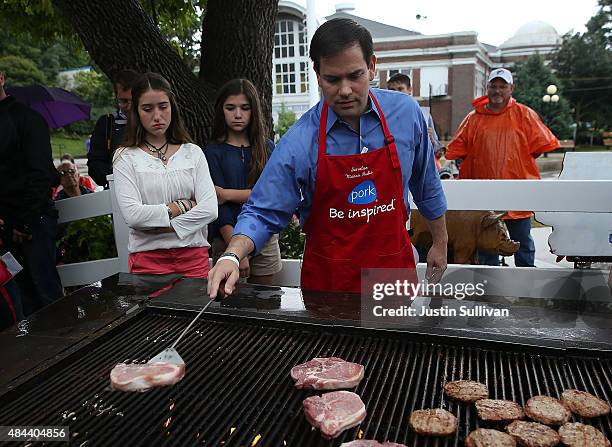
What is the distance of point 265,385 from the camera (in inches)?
66.2

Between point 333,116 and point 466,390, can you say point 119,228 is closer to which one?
point 333,116

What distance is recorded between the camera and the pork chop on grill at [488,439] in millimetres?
1339

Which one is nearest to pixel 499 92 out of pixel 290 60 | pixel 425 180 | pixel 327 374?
pixel 425 180

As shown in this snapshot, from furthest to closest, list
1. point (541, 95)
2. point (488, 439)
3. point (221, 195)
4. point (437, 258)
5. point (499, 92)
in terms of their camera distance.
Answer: point (541, 95), point (499, 92), point (221, 195), point (437, 258), point (488, 439)

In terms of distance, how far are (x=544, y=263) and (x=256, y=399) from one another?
598 centimetres

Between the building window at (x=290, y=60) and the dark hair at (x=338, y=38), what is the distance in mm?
45077

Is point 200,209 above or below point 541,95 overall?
below

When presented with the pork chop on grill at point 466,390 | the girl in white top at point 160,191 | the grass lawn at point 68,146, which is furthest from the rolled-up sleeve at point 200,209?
the grass lawn at point 68,146

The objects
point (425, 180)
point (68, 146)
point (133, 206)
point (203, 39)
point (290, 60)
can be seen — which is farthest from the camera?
point (290, 60)

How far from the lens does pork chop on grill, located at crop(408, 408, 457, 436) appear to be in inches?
54.5

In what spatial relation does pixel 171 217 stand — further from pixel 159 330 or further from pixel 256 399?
pixel 256 399

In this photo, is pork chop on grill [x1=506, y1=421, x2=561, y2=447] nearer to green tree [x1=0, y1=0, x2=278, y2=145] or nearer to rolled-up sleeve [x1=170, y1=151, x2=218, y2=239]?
rolled-up sleeve [x1=170, y1=151, x2=218, y2=239]

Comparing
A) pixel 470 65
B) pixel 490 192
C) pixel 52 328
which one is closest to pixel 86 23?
pixel 52 328

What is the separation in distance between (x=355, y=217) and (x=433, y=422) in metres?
1.18
